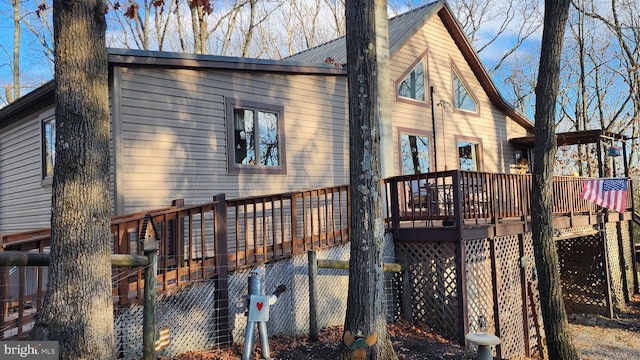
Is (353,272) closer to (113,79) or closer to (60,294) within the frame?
(60,294)

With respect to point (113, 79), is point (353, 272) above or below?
below

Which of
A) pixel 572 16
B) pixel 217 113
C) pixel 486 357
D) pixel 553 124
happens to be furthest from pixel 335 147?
pixel 572 16

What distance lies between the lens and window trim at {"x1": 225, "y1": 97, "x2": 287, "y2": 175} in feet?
27.5

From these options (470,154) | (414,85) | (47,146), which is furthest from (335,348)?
(470,154)

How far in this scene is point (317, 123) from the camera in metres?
9.76

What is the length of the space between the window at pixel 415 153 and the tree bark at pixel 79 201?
28.9 ft

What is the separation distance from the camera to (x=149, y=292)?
14.0 feet

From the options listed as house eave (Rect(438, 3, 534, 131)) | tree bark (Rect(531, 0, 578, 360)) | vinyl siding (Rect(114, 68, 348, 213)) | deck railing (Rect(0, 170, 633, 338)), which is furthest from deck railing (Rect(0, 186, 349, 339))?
house eave (Rect(438, 3, 534, 131))

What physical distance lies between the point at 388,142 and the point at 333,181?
1.41 meters

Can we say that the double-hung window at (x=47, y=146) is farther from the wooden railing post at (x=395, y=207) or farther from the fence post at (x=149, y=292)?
the wooden railing post at (x=395, y=207)

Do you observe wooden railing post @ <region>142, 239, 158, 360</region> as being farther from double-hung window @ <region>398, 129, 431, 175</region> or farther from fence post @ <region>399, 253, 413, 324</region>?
double-hung window @ <region>398, 129, 431, 175</region>

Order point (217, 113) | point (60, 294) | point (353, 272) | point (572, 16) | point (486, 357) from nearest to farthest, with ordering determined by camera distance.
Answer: point (60, 294) < point (353, 272) < point (486, 357) < point (217, 113) < point (572, 16)

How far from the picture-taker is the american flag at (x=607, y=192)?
1071cm

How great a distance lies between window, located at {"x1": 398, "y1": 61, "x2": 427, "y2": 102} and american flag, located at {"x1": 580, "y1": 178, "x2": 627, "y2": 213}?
4522 millimetres
